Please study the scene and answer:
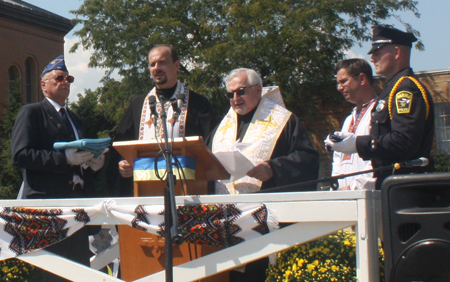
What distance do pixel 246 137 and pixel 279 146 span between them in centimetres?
27

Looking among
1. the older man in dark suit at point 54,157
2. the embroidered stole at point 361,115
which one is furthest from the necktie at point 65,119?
the embroidered stole at point 361,115

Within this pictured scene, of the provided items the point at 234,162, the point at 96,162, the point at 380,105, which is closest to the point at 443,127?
the point at 380,105

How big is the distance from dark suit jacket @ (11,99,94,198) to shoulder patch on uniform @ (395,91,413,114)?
2288 millimetres

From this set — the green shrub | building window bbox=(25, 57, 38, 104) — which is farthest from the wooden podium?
building window bbox=(25, 57, 38, 104)

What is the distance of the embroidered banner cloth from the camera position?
2.95 meters

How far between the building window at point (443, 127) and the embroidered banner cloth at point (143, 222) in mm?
19387

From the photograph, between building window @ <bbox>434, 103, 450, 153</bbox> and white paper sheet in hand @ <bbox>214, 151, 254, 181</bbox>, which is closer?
white paper sheet in hand @ <bbox>214, 151, 254, 181</bbox>

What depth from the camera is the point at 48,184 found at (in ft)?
13.4

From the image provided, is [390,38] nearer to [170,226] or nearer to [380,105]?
[380,105]

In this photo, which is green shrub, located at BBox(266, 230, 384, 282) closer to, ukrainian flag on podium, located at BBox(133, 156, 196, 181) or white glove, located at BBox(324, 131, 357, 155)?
white glove, located at BBox(324, 131, 357, 155)

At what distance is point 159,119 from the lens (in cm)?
470

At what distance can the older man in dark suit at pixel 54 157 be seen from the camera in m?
3.93

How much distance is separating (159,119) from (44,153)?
1083 millimetres

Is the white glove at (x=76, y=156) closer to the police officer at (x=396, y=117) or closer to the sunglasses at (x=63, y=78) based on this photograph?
the sunglasses at (x=63, y=78)
